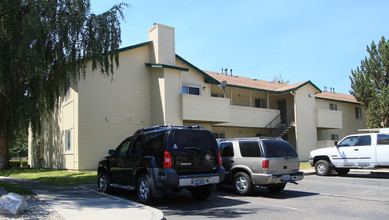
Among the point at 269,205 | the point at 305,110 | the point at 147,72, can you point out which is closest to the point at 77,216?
the point at 269,205

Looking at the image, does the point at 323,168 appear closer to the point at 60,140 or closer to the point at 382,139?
the point at 382,139

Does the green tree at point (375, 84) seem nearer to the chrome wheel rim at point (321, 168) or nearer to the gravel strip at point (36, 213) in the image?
the chrome wheel rim at point (321, 168)

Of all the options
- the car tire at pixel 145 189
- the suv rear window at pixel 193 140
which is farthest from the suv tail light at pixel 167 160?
the car tire at pixel 145 189

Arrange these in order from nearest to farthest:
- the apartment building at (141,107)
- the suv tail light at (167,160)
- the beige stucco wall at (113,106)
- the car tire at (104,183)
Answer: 1. the suv tail light at (167,160)
2. the car tire at (104,183)
3. the beige stucco wall at (113,106)
4. the apartment building at (141,107)

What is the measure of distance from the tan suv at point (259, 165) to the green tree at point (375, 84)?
827 inches

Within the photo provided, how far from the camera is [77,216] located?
24.1ft

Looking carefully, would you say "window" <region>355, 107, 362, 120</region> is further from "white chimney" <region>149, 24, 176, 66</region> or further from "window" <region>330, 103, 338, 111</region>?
"white chimney" <region>149, 24, 176, 66</region>

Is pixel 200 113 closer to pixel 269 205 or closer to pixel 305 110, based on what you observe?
pixel 305 110

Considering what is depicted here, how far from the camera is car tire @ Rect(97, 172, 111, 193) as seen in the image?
10891 mm

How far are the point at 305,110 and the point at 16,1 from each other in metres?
22.4

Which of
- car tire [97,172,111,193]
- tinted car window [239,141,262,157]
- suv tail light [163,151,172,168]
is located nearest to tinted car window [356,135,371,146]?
tinted car window [239,141,262,157]

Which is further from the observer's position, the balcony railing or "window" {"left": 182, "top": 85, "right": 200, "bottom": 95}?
the balcony railing

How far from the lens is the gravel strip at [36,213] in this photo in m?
7.10

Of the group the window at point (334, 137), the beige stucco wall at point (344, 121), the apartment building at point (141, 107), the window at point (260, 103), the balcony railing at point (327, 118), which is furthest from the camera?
the window at point (334, 137)
